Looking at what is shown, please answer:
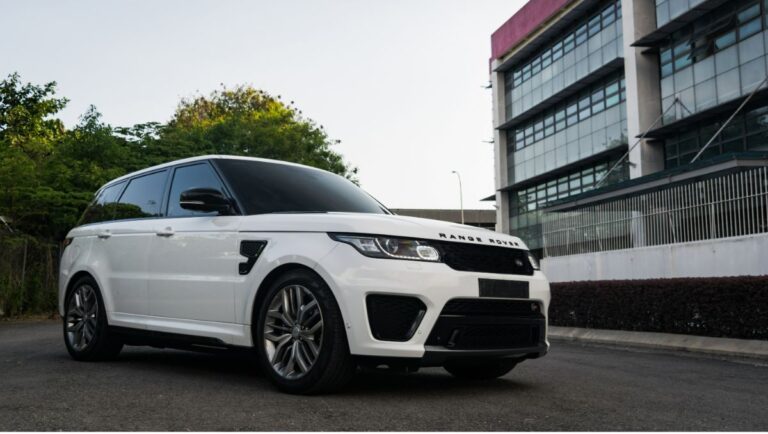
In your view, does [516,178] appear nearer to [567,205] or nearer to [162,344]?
[567,205]

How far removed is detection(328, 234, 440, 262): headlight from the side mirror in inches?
50.3

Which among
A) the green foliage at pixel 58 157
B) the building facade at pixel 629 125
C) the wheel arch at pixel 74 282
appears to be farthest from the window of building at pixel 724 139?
the wheel arch at pixel 74 282

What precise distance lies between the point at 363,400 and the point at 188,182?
8.86 feet

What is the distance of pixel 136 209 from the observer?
7113 millimetres

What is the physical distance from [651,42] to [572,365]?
23.3 meters

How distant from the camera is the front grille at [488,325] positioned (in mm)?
5059

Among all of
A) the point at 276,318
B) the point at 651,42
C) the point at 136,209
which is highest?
the point at 651,42

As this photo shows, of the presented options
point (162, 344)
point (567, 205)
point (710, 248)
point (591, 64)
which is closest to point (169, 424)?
point (162, 344)

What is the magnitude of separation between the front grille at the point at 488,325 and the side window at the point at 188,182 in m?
2.24

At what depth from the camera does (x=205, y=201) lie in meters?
5.95

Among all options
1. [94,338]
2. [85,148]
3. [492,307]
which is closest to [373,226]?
[492,307]

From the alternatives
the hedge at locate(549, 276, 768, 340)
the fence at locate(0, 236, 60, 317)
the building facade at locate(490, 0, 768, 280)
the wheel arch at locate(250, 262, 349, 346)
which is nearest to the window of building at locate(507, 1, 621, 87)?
the building facade at locate(490, 0, 768, 280)

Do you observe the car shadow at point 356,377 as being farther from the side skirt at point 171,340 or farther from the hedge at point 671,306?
the hedge at point 671,306

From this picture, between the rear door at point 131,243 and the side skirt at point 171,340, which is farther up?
the rear door at point 131,243
